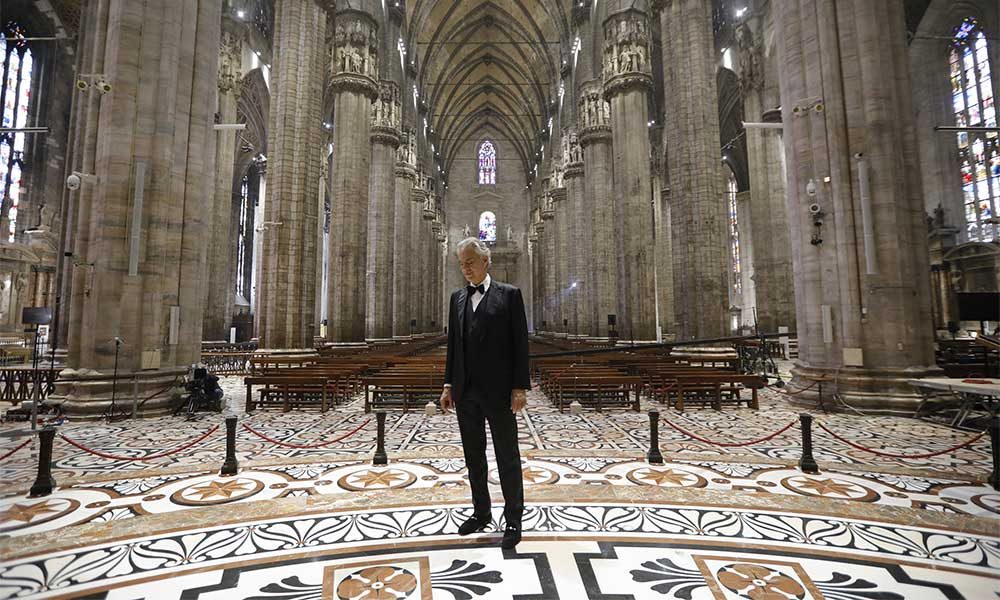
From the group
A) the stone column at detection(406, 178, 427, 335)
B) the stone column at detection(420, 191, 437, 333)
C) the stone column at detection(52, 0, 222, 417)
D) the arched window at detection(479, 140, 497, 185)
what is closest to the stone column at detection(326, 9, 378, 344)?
the stone column at detection(52, 0, 222, 417)

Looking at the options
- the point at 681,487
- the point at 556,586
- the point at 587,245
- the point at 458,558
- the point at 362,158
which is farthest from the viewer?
the point at 587,245

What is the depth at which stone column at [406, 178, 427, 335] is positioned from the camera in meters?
30.7

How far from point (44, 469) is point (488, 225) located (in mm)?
45620

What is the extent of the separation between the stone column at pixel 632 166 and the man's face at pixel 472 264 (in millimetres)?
15006

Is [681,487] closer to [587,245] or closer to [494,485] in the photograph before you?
[494,485]

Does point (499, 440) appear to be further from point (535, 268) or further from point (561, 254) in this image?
point (535, 268)

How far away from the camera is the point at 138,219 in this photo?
6.72 m

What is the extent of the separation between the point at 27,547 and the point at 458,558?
268cm

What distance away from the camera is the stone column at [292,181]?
40.3 ft

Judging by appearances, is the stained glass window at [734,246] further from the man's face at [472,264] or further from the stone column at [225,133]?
the man's face at [472,264]

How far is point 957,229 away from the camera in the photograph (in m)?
18.6

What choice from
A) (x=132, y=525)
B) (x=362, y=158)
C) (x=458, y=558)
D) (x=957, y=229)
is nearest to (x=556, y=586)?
(x=458, y=558)

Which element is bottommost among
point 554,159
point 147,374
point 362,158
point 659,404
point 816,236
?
point 659,404

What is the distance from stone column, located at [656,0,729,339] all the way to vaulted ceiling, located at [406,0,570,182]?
17.0 meters
